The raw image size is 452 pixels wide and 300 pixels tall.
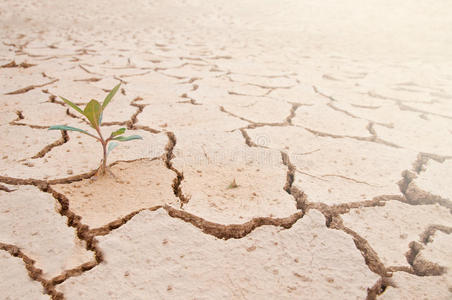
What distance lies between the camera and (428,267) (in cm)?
82

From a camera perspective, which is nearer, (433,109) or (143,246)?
(143,246)

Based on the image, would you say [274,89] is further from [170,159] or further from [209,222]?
[209,222]

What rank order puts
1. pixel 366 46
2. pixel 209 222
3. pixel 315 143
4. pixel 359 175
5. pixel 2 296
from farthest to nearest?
pixel 366 46, pixel 315 143, pixel 359 175, pixel 209 222, pixel 2 296

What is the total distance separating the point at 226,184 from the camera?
1.11m

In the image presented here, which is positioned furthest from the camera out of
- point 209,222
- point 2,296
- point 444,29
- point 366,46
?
point 444,29

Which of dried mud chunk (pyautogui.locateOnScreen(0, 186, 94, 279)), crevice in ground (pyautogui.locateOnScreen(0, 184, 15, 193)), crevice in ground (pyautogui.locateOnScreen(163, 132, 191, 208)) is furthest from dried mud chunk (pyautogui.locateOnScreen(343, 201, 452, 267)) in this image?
crevice in ground (pyautogui.locateOnScreen(0, 184, 15, 193))

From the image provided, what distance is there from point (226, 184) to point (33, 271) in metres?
0.59

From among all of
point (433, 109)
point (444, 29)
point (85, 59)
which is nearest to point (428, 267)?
point (433, 109)

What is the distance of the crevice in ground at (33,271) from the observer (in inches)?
27.8

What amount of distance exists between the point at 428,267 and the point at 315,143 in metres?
0.71

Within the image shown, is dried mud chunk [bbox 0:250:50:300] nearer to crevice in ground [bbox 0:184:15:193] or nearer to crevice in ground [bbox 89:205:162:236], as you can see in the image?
crevice in ground [bbox 89:205:162:236]

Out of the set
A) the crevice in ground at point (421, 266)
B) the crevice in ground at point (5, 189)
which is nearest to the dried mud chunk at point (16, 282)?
the crevice in ground at point (5, 189)

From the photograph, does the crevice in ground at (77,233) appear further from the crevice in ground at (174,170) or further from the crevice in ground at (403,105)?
the crevice in ground at (403,105)

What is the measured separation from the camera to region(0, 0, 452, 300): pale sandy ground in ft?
2.52
